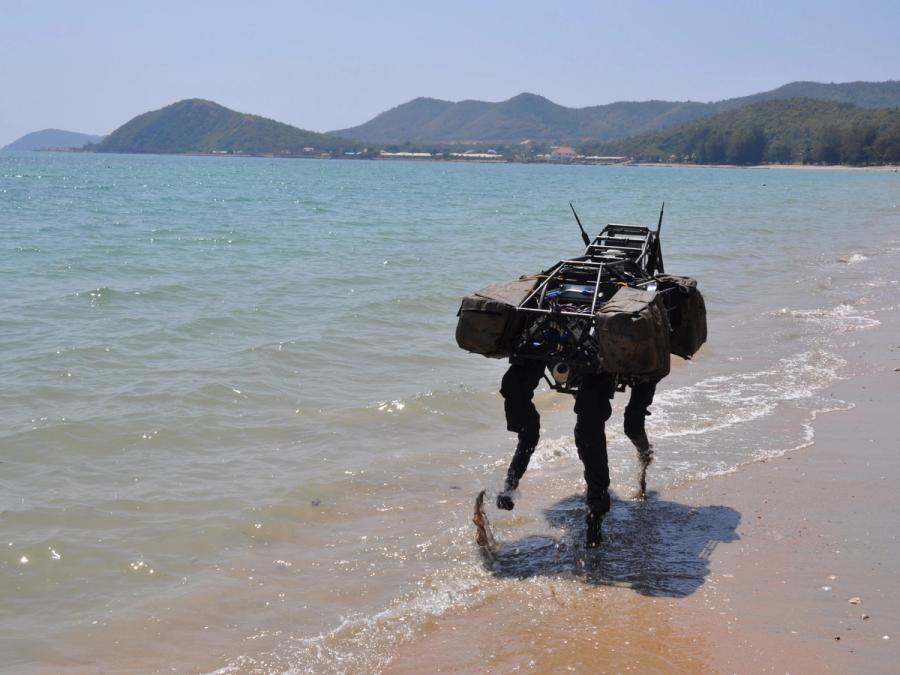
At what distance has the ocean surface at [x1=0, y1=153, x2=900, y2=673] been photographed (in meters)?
5.89

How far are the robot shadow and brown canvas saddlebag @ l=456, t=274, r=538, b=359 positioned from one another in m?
1.39

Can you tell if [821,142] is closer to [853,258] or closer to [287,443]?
[853,258]

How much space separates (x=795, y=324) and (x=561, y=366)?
34.7 ft

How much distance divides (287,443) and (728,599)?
4796 millimetres

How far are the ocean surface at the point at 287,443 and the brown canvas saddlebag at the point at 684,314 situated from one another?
4.28 feet

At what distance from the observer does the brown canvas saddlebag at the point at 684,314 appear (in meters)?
7.23

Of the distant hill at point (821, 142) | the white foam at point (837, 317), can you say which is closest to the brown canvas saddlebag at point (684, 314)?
the white foam at point (837, 317)

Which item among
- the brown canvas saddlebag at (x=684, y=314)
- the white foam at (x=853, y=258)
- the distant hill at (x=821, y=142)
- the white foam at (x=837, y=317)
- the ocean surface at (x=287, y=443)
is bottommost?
the distant hill at (x=821, y=142)

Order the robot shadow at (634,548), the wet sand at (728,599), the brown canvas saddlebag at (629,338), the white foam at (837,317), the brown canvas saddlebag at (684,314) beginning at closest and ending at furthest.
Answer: the wet sand at (728,599) < the brown canvas saddlebag at (629,338) < the robot shadow at (634,548) < the brown canvas saddlebag at (684,314) < the white foam at (837,317)

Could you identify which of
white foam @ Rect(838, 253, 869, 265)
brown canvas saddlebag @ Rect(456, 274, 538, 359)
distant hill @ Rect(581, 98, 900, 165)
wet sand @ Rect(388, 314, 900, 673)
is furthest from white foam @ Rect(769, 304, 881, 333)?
distant hill @ Rect(581, 98, 900, 165)

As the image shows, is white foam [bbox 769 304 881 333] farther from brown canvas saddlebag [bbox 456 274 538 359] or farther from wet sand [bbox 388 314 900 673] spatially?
brown canvas saddlebag [bbox 456 274 538 359]

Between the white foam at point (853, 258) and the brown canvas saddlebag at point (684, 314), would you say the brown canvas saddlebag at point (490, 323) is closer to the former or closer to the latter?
the brown canvas saddlebag at point (684, 314)

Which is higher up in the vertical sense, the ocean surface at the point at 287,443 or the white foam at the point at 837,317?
the ocean surface at the point at 287,443

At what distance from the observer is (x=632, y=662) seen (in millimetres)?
5086
